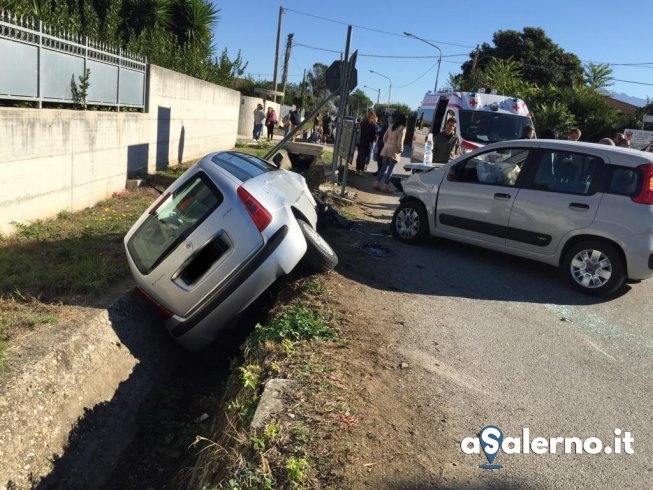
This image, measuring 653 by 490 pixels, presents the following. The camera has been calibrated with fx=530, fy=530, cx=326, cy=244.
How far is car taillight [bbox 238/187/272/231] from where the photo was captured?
448cm

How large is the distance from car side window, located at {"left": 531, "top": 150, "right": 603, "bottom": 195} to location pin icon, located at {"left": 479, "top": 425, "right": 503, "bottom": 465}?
3868mm

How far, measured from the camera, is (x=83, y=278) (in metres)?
5.28

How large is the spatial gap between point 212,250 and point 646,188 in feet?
15.3

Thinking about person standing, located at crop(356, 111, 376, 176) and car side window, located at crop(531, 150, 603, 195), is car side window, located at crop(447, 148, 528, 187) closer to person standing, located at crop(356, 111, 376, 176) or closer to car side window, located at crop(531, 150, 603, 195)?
car side window, located at crop(531, 150, 603, 195)

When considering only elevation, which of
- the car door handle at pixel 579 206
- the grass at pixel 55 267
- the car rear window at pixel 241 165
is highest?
the car door handle at pixel 579 206

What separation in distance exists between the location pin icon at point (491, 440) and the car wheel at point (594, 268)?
139 inches

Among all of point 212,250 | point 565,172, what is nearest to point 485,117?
point 565,172

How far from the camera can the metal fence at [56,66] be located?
20.4 ft

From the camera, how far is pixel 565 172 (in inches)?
251

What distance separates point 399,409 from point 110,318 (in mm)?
2849

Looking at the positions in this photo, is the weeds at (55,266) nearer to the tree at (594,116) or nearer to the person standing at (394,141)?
the person standing at (394,141)

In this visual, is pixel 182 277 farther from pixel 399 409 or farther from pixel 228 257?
pixel 399 409

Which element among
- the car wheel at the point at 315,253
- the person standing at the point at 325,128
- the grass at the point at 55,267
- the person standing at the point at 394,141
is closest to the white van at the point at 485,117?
the person standing at the point at 394,141

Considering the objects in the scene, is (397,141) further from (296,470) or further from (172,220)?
(296,470)
